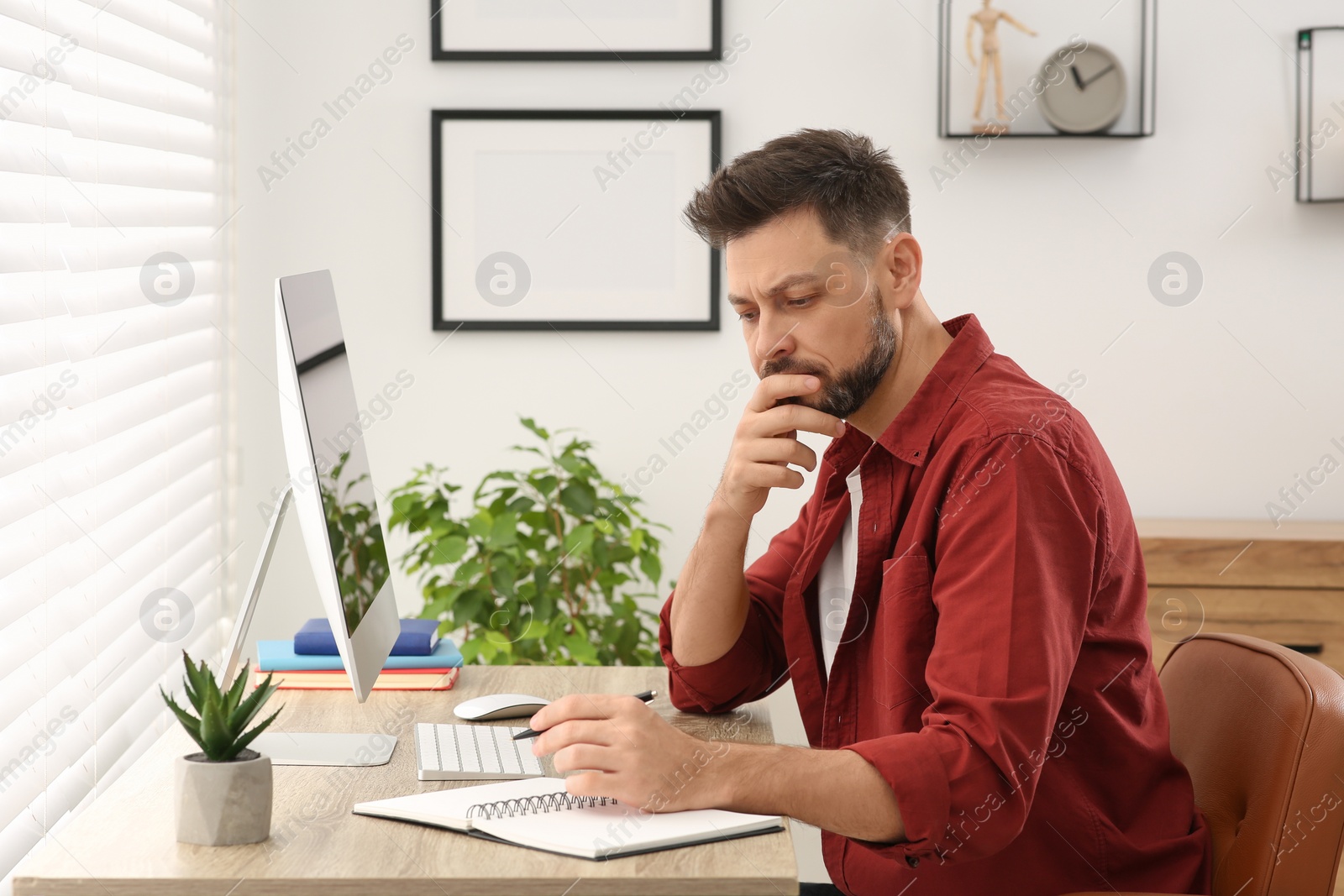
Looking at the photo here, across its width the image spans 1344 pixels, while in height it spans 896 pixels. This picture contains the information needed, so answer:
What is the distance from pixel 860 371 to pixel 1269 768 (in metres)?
0.64

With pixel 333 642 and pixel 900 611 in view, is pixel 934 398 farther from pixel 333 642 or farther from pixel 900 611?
pixel 333 642

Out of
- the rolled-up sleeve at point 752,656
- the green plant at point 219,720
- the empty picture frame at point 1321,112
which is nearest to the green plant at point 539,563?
the rolled-up sleeve at point 752,656

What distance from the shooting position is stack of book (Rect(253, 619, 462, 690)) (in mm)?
1744

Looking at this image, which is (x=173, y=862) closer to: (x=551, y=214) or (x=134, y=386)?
(x=134, y=386)

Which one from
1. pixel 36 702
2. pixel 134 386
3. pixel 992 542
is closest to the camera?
pixel 992 542

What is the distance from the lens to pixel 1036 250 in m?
2.78

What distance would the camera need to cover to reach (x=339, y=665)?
1768 millimetres

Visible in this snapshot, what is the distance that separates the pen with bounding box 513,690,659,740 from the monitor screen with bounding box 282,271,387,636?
253 mm

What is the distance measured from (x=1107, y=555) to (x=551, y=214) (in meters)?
1.78

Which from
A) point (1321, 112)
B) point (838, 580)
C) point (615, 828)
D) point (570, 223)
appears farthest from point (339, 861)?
point (1321, 112)

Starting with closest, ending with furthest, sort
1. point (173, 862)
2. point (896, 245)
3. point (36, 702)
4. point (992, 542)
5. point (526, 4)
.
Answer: point (173, 862) < point (992, 542) < point (896, 245) < point (36, 702) < point (526, 4)

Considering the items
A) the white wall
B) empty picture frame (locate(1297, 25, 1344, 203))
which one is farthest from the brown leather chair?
empty picture frame (locate(1297, 25, 1344, 203))

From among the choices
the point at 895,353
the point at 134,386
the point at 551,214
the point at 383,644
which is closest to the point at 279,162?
the point at 551,214

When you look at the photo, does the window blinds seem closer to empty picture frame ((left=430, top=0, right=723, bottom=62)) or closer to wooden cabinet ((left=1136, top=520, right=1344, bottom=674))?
empty picture frame ((left=430, top=0, right=723, bottom=62))
